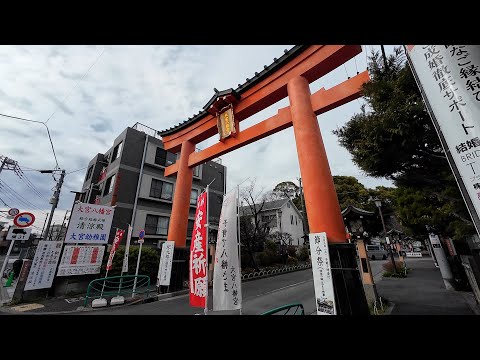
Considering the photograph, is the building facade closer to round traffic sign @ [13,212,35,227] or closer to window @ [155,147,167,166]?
window @ [155,147,167,166]

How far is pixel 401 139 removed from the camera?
376 cm

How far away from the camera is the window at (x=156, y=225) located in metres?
17.0

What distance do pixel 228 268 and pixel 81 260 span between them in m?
8.69

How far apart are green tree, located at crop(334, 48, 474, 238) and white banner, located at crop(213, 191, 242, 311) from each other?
298 cm

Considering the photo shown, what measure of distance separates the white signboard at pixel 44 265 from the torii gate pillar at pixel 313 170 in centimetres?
1038

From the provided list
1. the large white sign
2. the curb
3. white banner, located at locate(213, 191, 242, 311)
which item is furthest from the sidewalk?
the curb

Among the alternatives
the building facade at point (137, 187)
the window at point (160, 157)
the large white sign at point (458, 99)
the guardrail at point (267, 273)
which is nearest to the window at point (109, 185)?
the building facade at point (137, 187)

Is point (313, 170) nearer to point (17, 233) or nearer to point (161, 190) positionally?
point (17, 233)

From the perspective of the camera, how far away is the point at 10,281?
38.9 feet

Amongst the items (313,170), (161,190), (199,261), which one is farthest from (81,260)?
(313,170)

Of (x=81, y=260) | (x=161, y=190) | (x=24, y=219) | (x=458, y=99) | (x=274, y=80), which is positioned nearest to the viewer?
(x=458, y=99)
